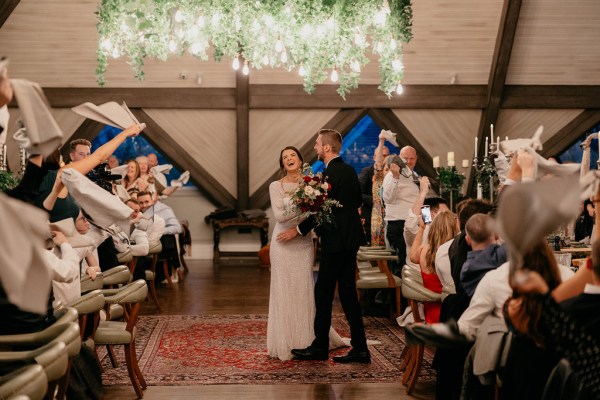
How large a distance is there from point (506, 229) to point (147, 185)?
28.2 feet

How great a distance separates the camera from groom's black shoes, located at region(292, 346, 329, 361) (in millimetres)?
6273

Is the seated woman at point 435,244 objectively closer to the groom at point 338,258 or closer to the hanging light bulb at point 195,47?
the groom at point 338,258

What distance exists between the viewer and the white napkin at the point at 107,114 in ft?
11.0

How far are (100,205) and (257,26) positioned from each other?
223 inches

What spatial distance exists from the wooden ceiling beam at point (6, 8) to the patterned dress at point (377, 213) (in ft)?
19.5

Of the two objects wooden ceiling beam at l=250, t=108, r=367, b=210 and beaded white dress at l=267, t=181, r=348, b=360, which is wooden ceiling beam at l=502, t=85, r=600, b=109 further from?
beaded white dress at l=267, t=181, r=348, b=360

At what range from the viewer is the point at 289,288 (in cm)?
643

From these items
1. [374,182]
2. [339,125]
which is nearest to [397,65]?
[374,182]

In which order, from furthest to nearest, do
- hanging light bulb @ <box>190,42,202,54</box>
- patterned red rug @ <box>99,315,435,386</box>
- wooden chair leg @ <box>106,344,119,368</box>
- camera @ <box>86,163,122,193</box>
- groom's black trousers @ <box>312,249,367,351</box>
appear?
hanging light bulb @ <box>190,42,202,54</box>, groom's black trousers @ <box>312,249,367,351</box>, camera @ <box>86,163,122,193</box>, wooden chair leg @ <box>106,344,119,368</box>, patterned red rug @ <box>99,315,435,386</box>

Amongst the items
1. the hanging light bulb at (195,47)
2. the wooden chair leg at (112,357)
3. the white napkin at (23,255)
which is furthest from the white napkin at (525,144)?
the hanging light bulb at (195,47)

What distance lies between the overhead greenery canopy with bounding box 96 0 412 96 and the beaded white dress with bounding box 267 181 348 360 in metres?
2.45

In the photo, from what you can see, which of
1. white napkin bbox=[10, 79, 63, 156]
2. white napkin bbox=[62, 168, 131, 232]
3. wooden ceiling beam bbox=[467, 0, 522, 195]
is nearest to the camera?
white napkin bbox=[10, 79, 63, 156]

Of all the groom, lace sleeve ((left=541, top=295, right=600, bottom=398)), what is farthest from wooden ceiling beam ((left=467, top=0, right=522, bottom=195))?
lace sleeve ((left=541, top=295, right=600, bottom=398))

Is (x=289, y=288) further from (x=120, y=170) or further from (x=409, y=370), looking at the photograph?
(x=120, y=170)
